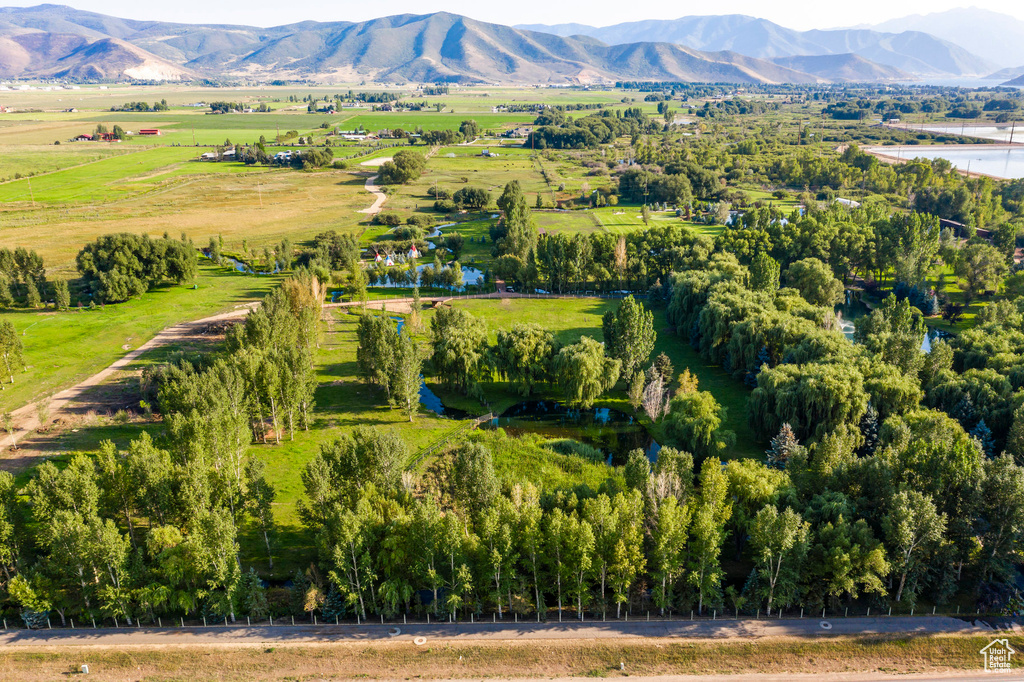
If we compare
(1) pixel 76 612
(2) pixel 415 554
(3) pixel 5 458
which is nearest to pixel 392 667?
(2) pixel 415 554

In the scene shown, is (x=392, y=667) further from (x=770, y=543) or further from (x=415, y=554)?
(x=770, y=543)

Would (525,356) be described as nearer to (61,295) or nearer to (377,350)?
(377,350)

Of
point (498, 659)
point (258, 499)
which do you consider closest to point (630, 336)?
point (498, 659)

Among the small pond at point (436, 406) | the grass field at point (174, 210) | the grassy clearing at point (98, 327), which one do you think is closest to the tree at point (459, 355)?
the small pond at point (436, 406)

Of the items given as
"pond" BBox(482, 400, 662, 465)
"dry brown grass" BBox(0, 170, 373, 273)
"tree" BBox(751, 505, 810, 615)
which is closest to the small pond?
"pond" BBox(482, 400, 662, 465)

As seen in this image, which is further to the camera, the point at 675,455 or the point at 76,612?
the point at 675,455

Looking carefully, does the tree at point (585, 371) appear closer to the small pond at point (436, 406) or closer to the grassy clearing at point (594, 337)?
the grassy clearing at point (594, 337)
